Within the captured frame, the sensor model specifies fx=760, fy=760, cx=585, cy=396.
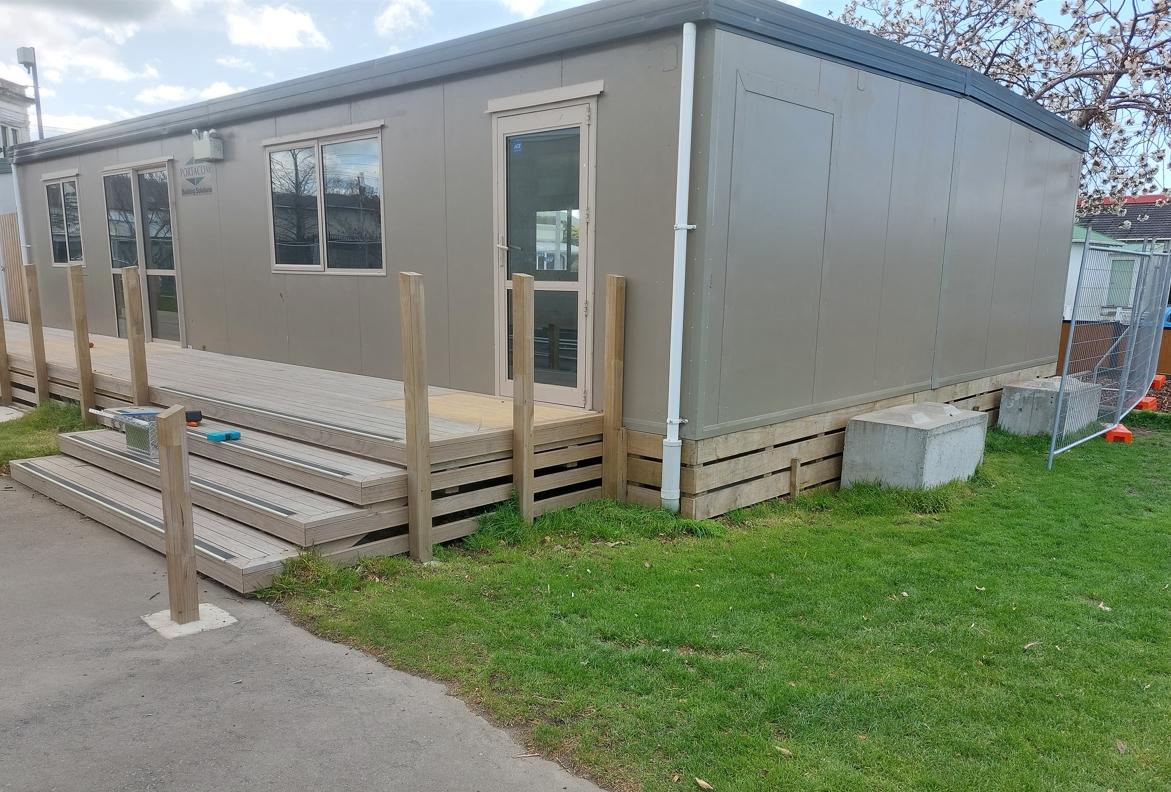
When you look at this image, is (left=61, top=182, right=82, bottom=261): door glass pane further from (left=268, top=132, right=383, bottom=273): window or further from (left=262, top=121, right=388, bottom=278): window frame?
(left=268, top=132, right=383, bottom=273): window

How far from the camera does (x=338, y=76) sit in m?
6.28

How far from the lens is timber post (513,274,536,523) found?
4.18 meters

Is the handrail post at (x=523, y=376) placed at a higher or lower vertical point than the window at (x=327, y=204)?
lower

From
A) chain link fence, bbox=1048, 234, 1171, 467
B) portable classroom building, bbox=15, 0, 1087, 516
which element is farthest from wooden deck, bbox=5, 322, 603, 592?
chain link fence, bbox=1048, 234, 1171, 467

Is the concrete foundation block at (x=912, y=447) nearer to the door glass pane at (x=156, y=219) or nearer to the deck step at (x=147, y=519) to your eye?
the deck step at (x=147, y=519)

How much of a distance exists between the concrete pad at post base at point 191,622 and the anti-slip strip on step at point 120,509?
1.01ft

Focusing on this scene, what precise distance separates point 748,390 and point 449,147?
2818mm

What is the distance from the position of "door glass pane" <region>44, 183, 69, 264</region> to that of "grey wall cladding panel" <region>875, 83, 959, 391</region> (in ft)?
33.8

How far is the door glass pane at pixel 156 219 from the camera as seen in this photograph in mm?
8508

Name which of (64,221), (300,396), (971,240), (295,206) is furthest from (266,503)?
(64,221)

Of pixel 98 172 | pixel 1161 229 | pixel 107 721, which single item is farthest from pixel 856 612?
pixel 1161 229

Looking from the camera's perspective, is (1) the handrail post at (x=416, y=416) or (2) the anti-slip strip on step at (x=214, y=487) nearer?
(1) the handrail post at (x=416, y=416)

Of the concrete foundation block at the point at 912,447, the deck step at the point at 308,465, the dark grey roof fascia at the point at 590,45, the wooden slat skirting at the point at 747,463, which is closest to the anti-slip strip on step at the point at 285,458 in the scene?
the deck step at the point at 308,465

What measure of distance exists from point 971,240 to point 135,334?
23.1 feet
